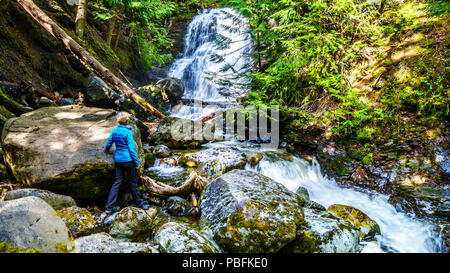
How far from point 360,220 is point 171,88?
37.5 ft

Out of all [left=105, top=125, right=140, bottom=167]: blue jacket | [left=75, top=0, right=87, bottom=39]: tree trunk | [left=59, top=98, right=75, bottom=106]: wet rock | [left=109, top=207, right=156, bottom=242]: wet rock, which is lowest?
[left=109, top=207, right=156, bottom=242]: wet rock

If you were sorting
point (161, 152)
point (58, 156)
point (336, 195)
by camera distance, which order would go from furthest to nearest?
point (161, 152) < point (336, 195) < point (58, 156)

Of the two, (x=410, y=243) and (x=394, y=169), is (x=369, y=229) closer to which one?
(x=410, y=243)

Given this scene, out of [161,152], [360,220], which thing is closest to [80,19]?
[161,152]

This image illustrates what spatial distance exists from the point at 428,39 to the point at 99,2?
1378 centimetres

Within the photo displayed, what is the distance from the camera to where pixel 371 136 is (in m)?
5.73

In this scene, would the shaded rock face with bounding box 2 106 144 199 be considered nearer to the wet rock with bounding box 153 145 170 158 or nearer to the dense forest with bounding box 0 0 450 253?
the dense forest with bounding box 0 0 450 253

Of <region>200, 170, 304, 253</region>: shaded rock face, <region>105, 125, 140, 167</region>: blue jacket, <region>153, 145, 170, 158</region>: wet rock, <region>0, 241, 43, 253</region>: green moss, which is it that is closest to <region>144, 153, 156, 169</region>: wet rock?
<region>153, 145, 170, 158</region>: wet rock

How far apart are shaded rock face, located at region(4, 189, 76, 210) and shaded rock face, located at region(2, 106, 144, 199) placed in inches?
13.7

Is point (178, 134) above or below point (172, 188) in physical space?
above

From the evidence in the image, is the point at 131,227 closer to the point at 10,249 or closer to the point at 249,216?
the point at 10,249

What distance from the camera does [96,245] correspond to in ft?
7.00

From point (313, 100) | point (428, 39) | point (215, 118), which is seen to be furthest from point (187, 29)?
point (428, 39)

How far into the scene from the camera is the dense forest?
3059 millimetres
